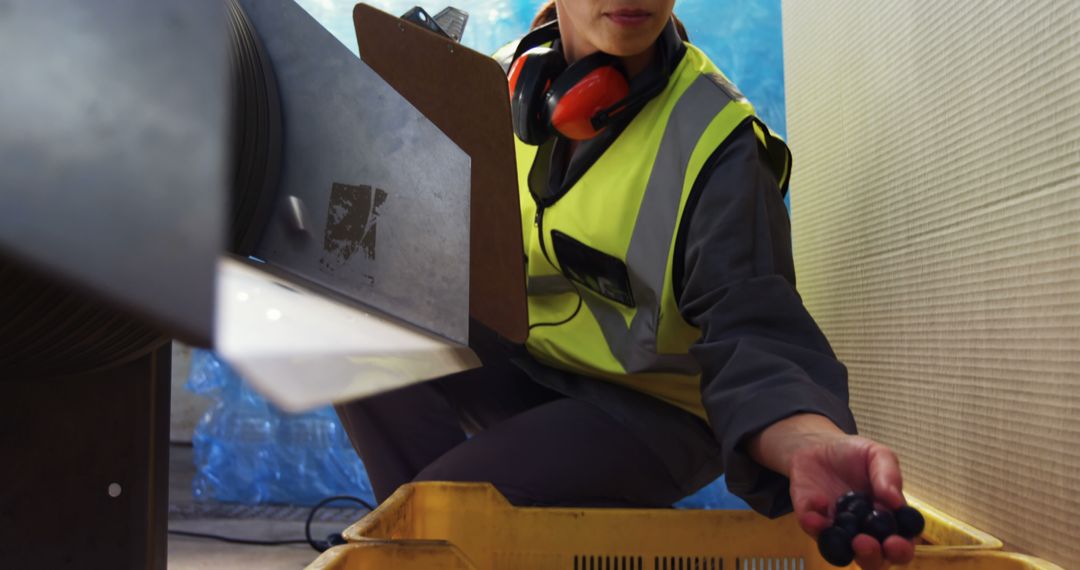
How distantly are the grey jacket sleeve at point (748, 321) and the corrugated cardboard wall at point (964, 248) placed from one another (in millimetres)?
180

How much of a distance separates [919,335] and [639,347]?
318 mm

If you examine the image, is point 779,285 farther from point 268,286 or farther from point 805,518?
point 268,286

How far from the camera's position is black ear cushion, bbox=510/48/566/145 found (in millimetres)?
1076

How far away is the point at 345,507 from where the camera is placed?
206cm

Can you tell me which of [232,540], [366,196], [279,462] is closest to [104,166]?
[366,196]

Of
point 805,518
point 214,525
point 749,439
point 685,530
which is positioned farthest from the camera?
point 214,525

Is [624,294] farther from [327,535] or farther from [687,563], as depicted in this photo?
[327,535]

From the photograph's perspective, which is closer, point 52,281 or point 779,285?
point 52,281

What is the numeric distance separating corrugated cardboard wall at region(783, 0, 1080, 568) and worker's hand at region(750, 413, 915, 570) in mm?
263

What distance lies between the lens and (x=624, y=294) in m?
1.05

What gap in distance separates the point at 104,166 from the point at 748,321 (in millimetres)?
544

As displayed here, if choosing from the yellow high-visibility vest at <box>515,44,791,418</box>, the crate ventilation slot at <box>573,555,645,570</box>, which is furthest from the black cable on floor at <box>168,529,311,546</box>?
the crate ventilation slot at <box>573,555,645,570</box>

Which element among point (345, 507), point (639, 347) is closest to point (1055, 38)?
point (639, 347)

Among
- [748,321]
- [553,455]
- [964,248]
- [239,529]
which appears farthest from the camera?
[239,529]
